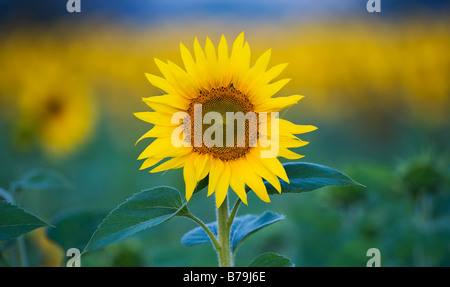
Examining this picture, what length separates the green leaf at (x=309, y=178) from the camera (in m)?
0.44

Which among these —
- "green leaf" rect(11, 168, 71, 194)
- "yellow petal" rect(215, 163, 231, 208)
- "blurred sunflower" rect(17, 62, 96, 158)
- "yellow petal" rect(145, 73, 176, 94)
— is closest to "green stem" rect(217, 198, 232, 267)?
"yellow petal" rect(215, 163, 231, 208)

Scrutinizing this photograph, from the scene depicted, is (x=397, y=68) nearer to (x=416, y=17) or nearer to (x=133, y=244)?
(x=416, y=17)

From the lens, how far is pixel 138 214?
44 cm

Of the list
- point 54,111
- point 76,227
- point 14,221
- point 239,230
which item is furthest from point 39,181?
point 54,111

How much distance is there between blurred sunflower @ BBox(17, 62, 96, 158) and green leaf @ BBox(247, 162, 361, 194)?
1077 mm

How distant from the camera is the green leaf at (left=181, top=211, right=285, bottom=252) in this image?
0.48 m

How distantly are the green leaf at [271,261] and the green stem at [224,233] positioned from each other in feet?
0.10

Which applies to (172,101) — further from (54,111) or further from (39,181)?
(54,111)

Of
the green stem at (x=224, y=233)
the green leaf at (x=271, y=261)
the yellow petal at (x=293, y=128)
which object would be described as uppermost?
the yellow petal at (x=293, y=128)

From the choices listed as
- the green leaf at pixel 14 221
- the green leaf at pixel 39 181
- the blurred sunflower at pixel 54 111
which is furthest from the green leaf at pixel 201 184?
the blurred sunflower at pixel 54 111

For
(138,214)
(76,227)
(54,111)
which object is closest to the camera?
(138,214)

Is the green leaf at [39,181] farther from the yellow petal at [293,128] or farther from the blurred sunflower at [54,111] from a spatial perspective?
the blurred sunflower at [54,111]

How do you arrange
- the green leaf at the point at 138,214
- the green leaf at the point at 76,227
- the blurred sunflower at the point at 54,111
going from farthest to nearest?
the blurred sunflower at the point at 54,111 → the green leaf at the point at 76,227 → the green leaf at the point at 138,214

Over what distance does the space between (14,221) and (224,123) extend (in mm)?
229
